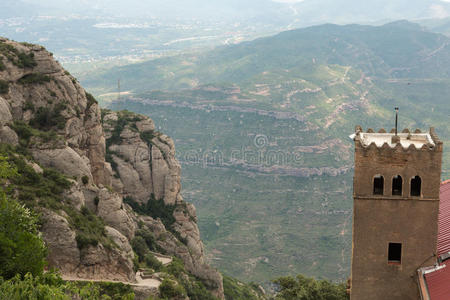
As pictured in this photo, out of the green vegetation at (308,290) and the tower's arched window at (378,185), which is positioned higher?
the tower's arched window at (378,185)

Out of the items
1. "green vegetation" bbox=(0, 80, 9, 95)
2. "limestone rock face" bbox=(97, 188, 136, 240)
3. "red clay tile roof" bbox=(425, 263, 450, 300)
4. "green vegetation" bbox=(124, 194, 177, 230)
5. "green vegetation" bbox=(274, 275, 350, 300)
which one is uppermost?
"green vegetation" bbox=(0, 80, 9, 95)

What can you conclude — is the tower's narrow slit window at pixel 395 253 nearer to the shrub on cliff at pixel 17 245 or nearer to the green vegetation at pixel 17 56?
the shrub on cliff at pixel 17 245

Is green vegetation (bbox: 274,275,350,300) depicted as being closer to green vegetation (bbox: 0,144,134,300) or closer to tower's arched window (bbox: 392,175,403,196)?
green vegetation (bbox: 0,144,134,300)

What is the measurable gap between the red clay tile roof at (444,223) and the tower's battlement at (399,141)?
667 centimetres

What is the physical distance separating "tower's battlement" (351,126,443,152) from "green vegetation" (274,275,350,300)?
1980 cm

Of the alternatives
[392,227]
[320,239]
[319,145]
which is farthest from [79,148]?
[319,145]

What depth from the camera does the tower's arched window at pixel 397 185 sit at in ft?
117

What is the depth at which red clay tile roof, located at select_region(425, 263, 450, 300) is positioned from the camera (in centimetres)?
3059

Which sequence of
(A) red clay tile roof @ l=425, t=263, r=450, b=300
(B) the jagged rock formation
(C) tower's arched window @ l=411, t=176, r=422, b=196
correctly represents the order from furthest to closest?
(B) the jagged rock formation, (C) tower's arched window @ l=411, t=176, r=422, b=196, (A) red clay tile roof @ l=425, t=263, r=450, b=300

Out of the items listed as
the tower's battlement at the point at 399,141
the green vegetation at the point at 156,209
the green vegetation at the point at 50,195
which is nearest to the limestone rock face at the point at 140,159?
the green vegetation at the point at 156,209

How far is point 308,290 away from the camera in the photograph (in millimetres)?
56188

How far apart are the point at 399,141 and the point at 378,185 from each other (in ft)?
9.84

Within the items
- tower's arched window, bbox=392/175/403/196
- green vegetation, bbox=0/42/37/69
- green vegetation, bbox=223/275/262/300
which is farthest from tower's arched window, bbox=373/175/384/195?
green vegetation, bbox=223/275/262/300

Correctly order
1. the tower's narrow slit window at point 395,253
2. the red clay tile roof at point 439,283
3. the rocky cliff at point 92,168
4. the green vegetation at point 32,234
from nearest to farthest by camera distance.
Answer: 1. the red clay tile roof at point 439,283
2. the green vegetation at point 32,234
3. the tower's narrow slit window at point 395,253
4. the rocky cliff at point 92,168
